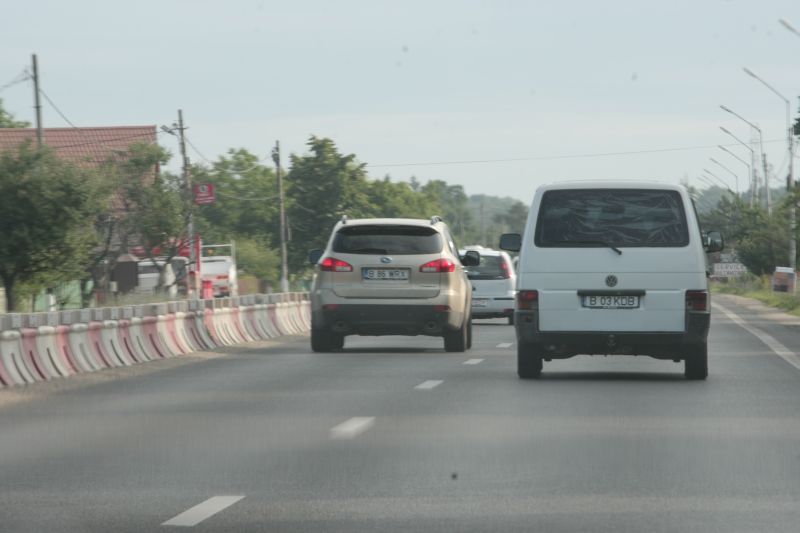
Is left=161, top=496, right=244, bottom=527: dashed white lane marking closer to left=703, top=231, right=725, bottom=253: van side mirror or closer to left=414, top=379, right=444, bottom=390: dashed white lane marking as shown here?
left=414, top=379, right=444, bottom=390: dashed white lane marking

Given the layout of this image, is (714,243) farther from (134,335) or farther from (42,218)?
(42,218)

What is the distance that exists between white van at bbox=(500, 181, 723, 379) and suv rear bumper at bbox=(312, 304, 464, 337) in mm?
6025

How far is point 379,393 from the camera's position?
16.3 meters

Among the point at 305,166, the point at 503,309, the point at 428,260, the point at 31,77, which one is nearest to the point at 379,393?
the point at 428,260

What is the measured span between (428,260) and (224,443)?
1179 cm

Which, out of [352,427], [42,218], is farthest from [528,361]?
[42,218]

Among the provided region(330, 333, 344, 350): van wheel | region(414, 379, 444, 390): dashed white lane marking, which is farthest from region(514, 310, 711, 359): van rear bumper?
region(330, 333, 344, 350): van wheel

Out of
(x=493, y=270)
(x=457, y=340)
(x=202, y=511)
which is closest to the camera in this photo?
(x=202, y=511)

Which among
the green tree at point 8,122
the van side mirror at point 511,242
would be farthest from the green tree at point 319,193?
the van side mirror at point 511,242

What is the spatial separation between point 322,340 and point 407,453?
43.9 feet

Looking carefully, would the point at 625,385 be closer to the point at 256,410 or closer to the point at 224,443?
the point at 256,410

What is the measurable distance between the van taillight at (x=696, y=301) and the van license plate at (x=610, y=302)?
0.49 metres

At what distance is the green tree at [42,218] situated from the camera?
45.2 meters

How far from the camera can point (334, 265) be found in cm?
2370
